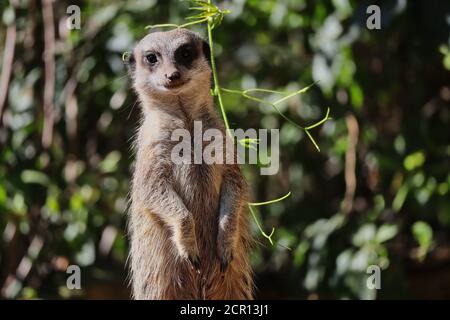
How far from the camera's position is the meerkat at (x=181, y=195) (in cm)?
302

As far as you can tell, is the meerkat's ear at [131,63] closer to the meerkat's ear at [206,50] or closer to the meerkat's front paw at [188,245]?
the meerkat's ear at [206,50]

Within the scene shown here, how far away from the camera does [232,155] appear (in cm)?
308

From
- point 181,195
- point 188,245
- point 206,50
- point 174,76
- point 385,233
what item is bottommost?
point 385,233

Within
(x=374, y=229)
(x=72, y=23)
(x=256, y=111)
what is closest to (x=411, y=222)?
(x=374, y=229)

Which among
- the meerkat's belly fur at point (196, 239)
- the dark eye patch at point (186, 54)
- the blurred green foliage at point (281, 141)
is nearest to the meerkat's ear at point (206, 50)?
the dark eye patch at point (186, 54)

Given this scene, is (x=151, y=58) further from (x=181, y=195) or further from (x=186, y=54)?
(x=181, y=195)

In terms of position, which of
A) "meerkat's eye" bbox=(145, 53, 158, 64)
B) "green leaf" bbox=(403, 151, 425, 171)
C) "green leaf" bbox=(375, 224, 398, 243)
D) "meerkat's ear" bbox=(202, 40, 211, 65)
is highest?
"meerkat's ear" bbox=(202, 40, 211, 65)

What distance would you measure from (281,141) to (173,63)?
8.10 feet

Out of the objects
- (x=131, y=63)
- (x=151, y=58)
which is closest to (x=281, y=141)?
(x=131, y=63)

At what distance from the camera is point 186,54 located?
9.94 ft

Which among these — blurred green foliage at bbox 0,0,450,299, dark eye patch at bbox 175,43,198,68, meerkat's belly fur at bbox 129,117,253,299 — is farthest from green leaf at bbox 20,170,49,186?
dark eye patch at bbox 175,43,198,68

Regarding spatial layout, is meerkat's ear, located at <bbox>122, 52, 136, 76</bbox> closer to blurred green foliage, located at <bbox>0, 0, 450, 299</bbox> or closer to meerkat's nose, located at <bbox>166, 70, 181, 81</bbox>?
meerkat's nose, located at <bbox>166, 70, 181, 81</bbox>

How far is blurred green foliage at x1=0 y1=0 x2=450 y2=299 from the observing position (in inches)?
182

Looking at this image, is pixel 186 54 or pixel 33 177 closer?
pixel 186 54
